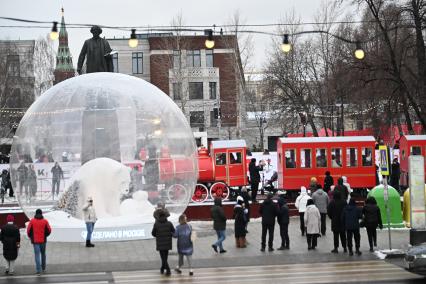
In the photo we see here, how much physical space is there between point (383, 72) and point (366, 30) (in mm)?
12193

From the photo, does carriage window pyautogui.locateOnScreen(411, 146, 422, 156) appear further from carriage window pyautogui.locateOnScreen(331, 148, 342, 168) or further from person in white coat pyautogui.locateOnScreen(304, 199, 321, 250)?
person in white coat pyautogui.locateOnScreen(304, 199, 321, 250)

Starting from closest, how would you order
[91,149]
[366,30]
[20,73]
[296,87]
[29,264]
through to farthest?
[29,264]
[91,149]
[366,30]
[296,87]
[20,73]

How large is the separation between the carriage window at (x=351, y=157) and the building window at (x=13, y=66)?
1671 inches

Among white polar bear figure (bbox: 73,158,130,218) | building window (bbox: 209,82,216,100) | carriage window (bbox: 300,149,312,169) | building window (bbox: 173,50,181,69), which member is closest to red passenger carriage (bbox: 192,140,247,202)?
carriage window (bbox: 300,149,312,169)

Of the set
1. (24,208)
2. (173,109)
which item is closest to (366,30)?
(173,109)

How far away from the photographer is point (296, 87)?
185ft

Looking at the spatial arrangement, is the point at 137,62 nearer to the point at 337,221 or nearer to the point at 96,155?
the point at 96,155

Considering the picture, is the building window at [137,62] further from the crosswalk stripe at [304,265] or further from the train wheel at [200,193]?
the crosswalk stripe at [304,265]

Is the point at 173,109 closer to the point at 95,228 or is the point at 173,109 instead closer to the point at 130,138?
the point at 130,138

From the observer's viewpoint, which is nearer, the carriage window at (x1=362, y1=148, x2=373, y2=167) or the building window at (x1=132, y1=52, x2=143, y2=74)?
the carriage window at (x1=362, y1=148, x2=373, y2=167)

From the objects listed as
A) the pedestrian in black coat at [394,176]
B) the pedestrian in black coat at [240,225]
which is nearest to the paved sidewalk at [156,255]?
the pedestrian in black coat at [240,225]

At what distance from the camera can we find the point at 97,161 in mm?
23531

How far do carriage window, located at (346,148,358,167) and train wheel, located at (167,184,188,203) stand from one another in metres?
12.6

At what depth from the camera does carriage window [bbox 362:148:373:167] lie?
35.4 metres
